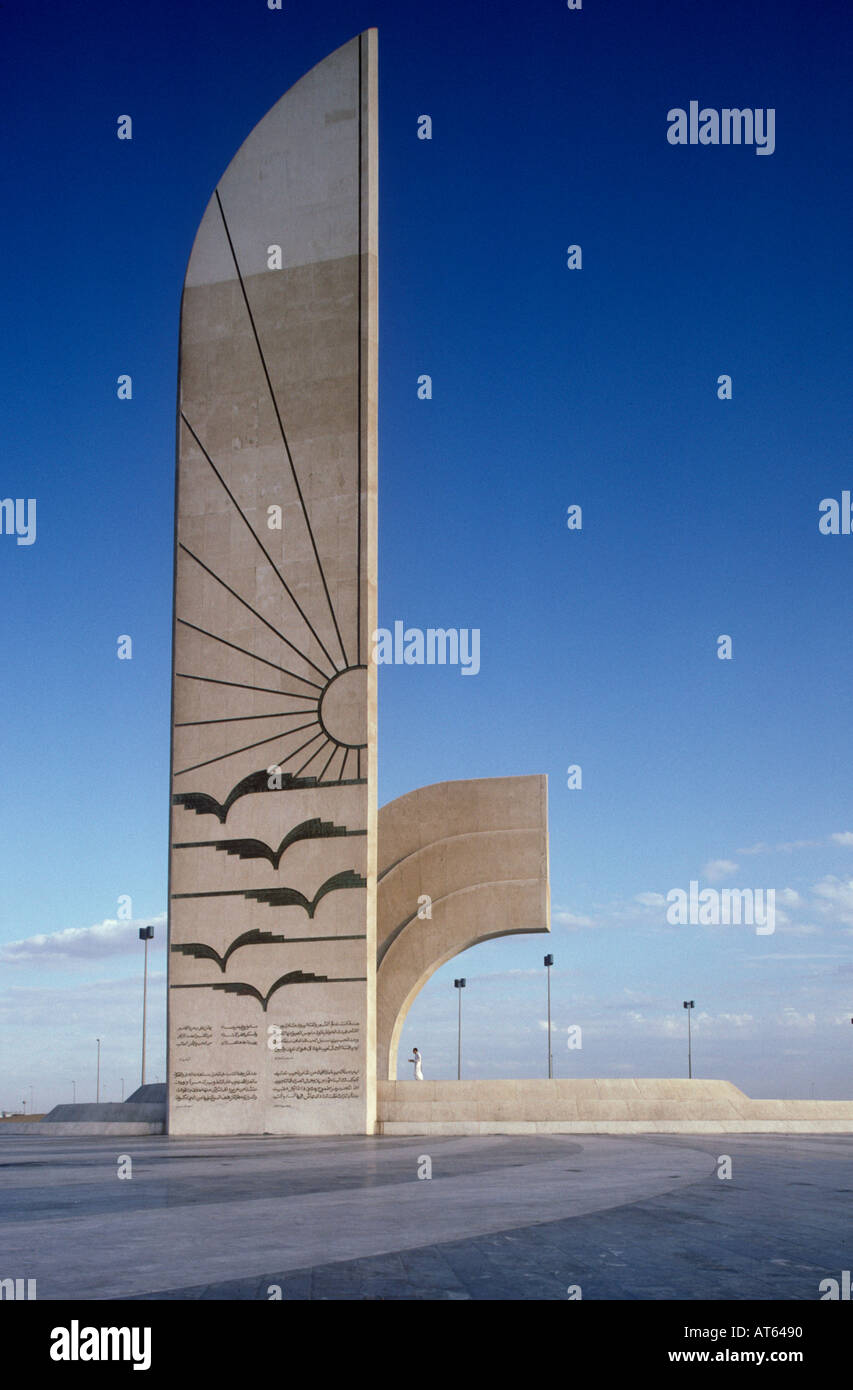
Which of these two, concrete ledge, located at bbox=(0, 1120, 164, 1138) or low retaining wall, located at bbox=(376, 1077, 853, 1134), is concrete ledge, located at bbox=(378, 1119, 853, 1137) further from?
concrete ledge, located at bbox=(0, 1120, 164, 1138)

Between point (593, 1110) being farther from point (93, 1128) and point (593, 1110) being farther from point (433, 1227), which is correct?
point (433, 1227)

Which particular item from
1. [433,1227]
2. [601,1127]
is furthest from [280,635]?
[433,1227]

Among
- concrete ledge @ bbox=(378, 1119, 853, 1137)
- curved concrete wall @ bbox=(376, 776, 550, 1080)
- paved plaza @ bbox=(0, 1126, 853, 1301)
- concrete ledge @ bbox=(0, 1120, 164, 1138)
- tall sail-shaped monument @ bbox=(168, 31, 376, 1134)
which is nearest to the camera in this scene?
paved plaza @ bbox=(0, 1126, 853, 1301)

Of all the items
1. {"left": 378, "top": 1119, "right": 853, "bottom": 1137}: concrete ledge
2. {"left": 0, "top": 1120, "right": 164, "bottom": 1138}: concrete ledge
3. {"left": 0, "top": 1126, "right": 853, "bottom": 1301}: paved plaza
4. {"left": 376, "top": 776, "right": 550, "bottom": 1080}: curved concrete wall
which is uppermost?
{"left": 376, "top": 776, "right": 550, "bottom": 1080}: curved concrete wall

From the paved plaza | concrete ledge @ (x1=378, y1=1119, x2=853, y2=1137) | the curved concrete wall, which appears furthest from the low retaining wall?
the paved plaza

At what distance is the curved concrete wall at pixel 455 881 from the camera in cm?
2338

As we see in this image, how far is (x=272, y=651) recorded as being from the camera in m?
21.9

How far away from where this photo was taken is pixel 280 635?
21891mm

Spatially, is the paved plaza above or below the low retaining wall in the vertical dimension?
above

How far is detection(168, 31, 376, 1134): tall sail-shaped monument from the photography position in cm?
2048

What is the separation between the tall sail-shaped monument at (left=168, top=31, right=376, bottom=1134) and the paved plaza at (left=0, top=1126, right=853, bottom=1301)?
666cm

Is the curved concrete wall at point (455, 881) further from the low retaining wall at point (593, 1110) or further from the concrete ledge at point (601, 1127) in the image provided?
the concrete ledge at point (601, 1127)
